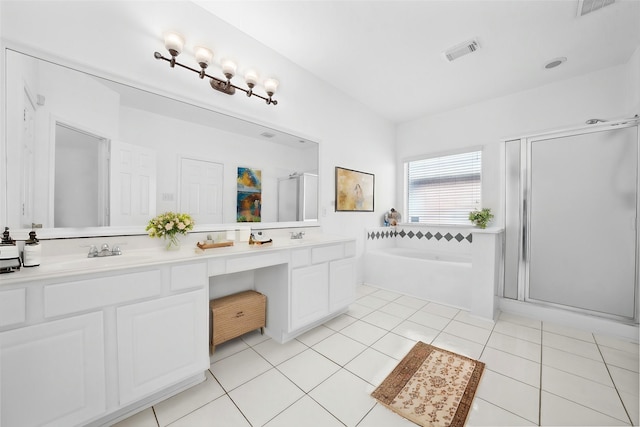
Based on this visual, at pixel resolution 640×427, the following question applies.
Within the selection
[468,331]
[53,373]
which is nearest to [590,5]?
[468,331]

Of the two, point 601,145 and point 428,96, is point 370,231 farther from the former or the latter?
point 601,145

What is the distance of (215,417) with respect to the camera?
53.4 inches

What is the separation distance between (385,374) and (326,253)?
1.09m

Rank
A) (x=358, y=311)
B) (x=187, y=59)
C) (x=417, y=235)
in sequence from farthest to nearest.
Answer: (x=417, y=235) < (x=358, y=311) < (x=187, y=59)

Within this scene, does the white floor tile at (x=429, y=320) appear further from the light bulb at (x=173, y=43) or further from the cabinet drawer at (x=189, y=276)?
the light bulb at (x=173, y=43)

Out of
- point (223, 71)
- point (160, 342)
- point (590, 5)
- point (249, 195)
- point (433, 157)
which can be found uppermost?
point (590, 5)

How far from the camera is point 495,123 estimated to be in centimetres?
340

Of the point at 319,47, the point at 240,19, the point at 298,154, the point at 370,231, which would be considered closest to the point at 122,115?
the point at 240,19

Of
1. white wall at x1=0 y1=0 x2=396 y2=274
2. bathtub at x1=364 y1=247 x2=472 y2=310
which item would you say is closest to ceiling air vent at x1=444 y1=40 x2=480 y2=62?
white wall at x1=0 y1=0 x2=396 y2=274

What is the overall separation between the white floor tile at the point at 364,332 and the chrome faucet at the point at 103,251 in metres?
1.96

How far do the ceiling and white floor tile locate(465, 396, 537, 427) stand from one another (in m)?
2.94

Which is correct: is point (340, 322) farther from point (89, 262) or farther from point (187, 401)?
point (89, 262)

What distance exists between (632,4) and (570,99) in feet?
3.81

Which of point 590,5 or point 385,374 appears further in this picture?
point 590,5
